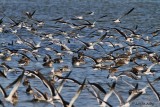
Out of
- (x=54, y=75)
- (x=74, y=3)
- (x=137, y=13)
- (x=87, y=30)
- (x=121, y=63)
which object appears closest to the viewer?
(x=54, y=75)

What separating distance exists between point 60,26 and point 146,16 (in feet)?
37.8

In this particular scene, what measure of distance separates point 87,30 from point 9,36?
7329 millimetres

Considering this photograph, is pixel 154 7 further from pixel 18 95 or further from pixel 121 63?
pixel 18 95

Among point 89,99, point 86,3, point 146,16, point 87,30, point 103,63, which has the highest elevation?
point 89,99

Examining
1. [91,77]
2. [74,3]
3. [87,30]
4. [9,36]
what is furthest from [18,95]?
[74,3]

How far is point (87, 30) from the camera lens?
5338cm

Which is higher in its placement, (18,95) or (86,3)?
(18,95)

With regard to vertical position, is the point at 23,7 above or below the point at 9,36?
below

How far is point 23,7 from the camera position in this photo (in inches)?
2911

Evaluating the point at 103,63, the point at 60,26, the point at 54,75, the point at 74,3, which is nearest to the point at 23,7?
the point at 74,3

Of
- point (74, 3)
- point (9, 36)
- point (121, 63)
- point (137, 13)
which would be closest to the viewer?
point (121, 63)

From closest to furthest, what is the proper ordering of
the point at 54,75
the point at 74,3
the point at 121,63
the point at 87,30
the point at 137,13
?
1. the point at 54,75
2. the point at 121,63
3. the point at 87,30
4. the point at 137,13
5. the point at 74,3

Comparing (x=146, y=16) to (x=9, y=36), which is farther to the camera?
(x=146, y=16)

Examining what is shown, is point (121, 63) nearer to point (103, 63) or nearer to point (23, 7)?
point (103, 63)
